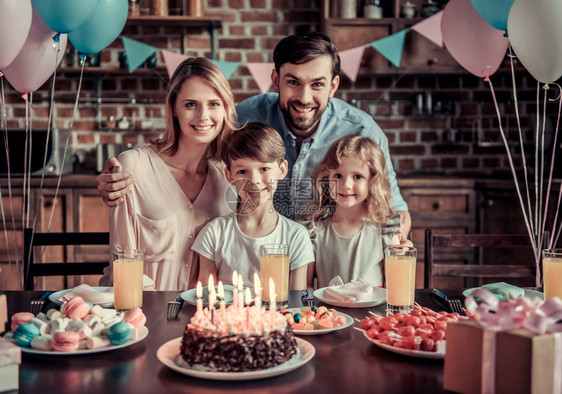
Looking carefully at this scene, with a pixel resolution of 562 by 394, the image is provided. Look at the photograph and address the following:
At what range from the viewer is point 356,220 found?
2.18 meters

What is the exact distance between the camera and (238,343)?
97 cm

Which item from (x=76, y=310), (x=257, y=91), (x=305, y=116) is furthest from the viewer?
(x=257, y=91)

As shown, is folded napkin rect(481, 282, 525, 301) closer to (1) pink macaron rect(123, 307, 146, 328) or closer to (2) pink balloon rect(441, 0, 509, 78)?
(1) pink macaron rect(123, 307, 146, 328)

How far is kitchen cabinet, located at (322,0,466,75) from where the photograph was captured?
3.80m

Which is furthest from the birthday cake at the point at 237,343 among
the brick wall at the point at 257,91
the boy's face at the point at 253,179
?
the brick wall at the point at 257,91

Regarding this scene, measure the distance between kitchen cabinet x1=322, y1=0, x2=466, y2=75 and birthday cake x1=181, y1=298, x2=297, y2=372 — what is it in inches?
119

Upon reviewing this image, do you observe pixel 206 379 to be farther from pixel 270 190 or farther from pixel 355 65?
pixel 355 65

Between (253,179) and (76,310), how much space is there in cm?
91

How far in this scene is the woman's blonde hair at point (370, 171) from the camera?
212 centimetres

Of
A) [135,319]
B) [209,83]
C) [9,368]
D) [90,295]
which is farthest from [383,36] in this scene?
[9,368]

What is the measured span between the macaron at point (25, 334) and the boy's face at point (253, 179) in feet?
3.22

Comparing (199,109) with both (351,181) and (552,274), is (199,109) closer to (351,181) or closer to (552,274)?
(351,181)

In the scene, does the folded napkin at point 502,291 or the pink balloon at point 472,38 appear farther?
the pink balloon at point 472,38

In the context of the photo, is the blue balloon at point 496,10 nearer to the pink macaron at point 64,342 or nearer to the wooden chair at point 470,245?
the wooden chair at point 470,245
